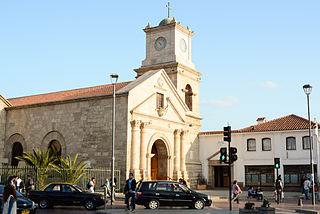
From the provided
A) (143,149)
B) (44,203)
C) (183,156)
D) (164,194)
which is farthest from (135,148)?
(44,203)

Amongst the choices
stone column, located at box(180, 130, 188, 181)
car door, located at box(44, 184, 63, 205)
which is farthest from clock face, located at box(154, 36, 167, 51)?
car door, located at box(44, 184, 63, 205)

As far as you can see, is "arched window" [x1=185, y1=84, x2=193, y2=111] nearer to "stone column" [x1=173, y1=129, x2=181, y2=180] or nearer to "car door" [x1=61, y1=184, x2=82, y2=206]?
"stone column" [x1=173, y1=129, x2=181, y2=180]

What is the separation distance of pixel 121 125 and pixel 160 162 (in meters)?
6.74

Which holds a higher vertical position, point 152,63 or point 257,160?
point 152,63

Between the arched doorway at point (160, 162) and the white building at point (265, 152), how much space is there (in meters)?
9.37

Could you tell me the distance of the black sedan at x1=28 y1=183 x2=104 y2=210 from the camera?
19.5m

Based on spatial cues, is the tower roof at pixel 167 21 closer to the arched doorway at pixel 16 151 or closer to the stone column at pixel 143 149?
the stone column at pixel 143 149

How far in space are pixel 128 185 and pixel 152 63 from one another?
26.6 meters

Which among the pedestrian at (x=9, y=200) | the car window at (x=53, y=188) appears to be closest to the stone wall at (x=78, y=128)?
the car window at (x=53, y=188)

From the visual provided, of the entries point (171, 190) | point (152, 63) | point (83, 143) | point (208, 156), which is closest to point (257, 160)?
point (208, 156)

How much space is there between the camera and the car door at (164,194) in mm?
20125

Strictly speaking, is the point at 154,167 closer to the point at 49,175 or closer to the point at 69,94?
the point at 69,94

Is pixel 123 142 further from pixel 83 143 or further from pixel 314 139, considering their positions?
pixel 314 139

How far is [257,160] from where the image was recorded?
41781 mm
